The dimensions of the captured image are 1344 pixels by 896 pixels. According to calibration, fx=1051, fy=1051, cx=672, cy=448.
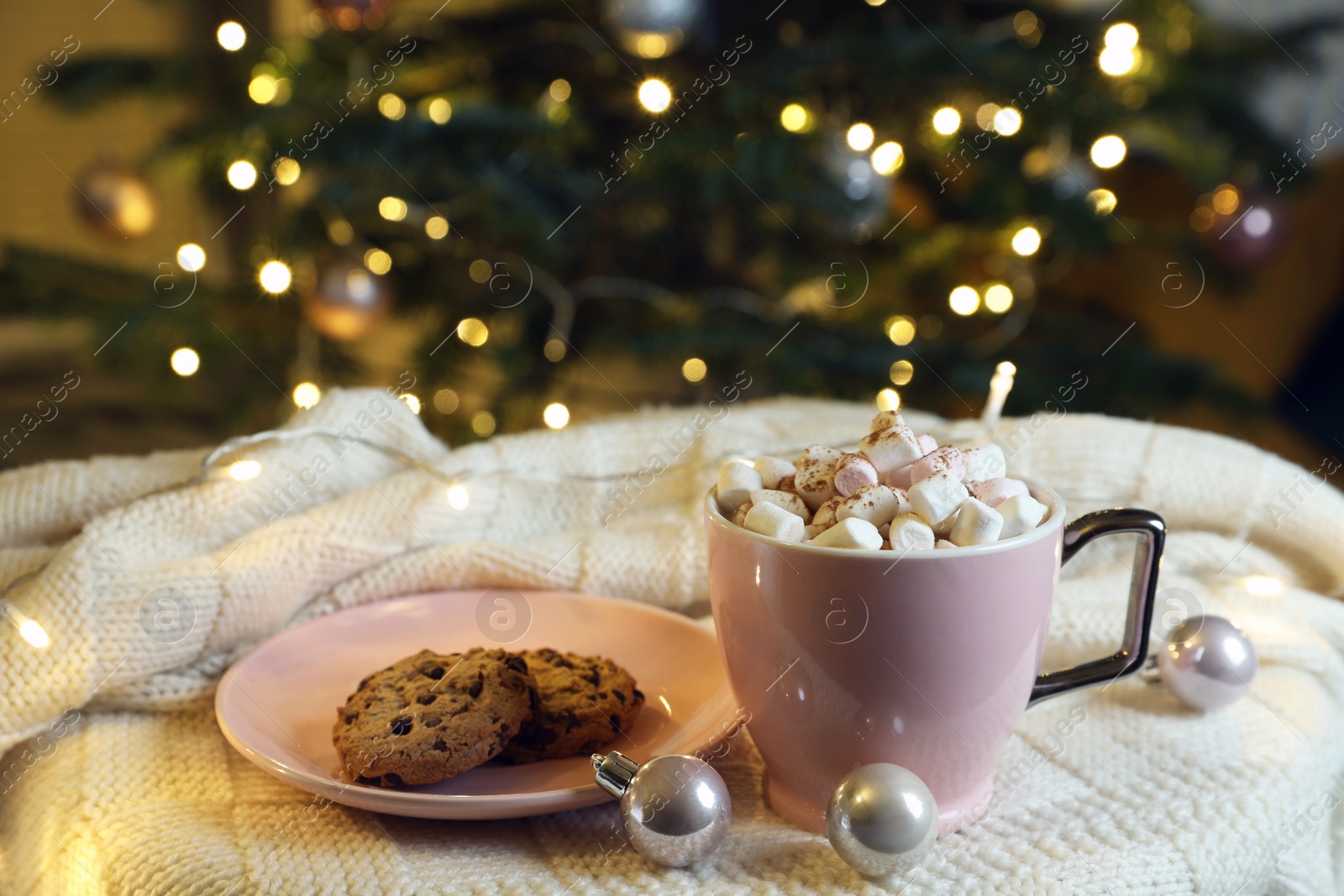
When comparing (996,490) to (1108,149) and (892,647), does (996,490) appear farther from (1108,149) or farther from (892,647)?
(1108,149)

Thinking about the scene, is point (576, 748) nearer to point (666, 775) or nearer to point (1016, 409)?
point (666, 775)

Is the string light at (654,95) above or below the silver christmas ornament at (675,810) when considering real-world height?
above

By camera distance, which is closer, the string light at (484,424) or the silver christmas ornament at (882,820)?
the silver christmas ornament at (882,820)

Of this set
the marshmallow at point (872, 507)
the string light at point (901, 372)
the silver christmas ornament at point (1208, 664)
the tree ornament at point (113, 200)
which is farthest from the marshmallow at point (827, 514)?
the tree ornament at point (113, 200)

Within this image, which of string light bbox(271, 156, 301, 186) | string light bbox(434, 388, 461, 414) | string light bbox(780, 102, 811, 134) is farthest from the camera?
string light bbox(434, 388, 461, 414)

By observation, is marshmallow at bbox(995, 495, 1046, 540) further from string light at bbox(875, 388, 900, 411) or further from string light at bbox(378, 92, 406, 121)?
string light at bbox(378, 92, 406, 121)

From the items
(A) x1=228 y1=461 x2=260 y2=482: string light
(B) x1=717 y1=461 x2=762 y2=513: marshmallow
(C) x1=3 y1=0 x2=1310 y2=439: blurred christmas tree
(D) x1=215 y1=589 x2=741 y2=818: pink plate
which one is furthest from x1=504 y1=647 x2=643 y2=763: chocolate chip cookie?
(C) x1=3 y1=0 x2=1310 y2=439: blurred christmas tree

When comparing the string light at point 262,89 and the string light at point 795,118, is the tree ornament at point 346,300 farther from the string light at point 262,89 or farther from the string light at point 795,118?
the string light at point 795,118

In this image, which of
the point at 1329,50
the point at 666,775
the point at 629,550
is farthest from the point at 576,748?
the point at 1329,50
